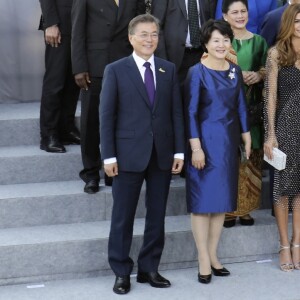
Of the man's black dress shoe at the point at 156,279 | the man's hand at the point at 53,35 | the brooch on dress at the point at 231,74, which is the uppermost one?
the man's hand at the point at 53,35

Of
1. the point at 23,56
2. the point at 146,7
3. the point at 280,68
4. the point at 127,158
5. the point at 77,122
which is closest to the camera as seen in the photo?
the point at 127,158

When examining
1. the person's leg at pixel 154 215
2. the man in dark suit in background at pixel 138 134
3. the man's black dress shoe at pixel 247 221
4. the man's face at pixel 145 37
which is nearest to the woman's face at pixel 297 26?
the man in dark suit in background at pixel 138 134

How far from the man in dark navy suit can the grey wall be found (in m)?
2.07

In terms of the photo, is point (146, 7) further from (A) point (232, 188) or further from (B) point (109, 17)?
(A) point (232, 188)

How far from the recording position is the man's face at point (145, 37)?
4.44 m

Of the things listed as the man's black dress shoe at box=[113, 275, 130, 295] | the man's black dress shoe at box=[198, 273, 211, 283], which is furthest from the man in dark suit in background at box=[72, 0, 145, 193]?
the man's black dress shoe at box=[198, 273, 211, 283]

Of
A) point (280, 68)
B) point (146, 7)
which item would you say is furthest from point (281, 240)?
point (146, 7)

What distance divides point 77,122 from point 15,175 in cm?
70

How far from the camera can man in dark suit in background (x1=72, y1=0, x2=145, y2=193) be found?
16.9 ft

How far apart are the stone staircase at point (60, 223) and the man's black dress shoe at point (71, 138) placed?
0.09 m

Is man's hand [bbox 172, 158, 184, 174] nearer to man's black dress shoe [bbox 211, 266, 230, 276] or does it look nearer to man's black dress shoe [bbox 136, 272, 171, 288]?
man's black dress shoe [bbox 136, 272, 171, 288]

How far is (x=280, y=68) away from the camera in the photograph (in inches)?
196

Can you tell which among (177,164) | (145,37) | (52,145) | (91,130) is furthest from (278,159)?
(52,145)

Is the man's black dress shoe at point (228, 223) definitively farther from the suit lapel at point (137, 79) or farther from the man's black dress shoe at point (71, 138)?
the man's black dress shoe at point (71, 138)
